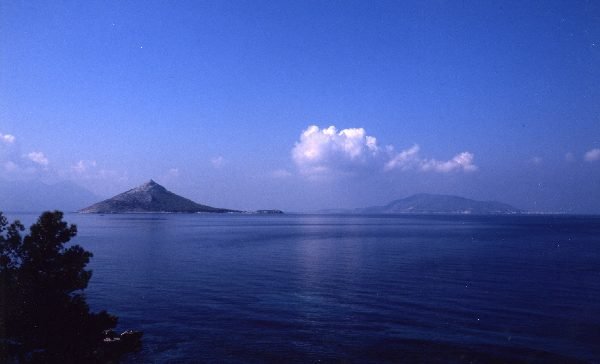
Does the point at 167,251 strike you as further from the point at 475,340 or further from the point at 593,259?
the point at 593,259

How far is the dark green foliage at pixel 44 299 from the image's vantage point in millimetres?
17359

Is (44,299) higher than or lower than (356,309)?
higher

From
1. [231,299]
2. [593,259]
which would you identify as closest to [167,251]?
[231,299]

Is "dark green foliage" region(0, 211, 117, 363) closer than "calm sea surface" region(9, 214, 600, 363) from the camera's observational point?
Yes

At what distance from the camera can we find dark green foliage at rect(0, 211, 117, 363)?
1736cm

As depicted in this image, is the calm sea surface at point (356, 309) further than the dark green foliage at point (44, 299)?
Yes

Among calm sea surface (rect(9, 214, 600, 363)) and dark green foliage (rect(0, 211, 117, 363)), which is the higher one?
dark green foliage (rect(0, 211, 117, 363))

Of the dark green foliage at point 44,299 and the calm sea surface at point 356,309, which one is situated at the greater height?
the dark green foliage at point 44,299

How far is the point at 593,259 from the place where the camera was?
70.4 meters

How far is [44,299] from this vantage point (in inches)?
703

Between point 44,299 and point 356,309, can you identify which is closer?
point 44,299

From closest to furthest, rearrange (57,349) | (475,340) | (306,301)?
(57,349), (475,340), (306,301)

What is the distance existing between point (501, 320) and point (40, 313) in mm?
32175

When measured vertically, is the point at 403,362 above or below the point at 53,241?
below
